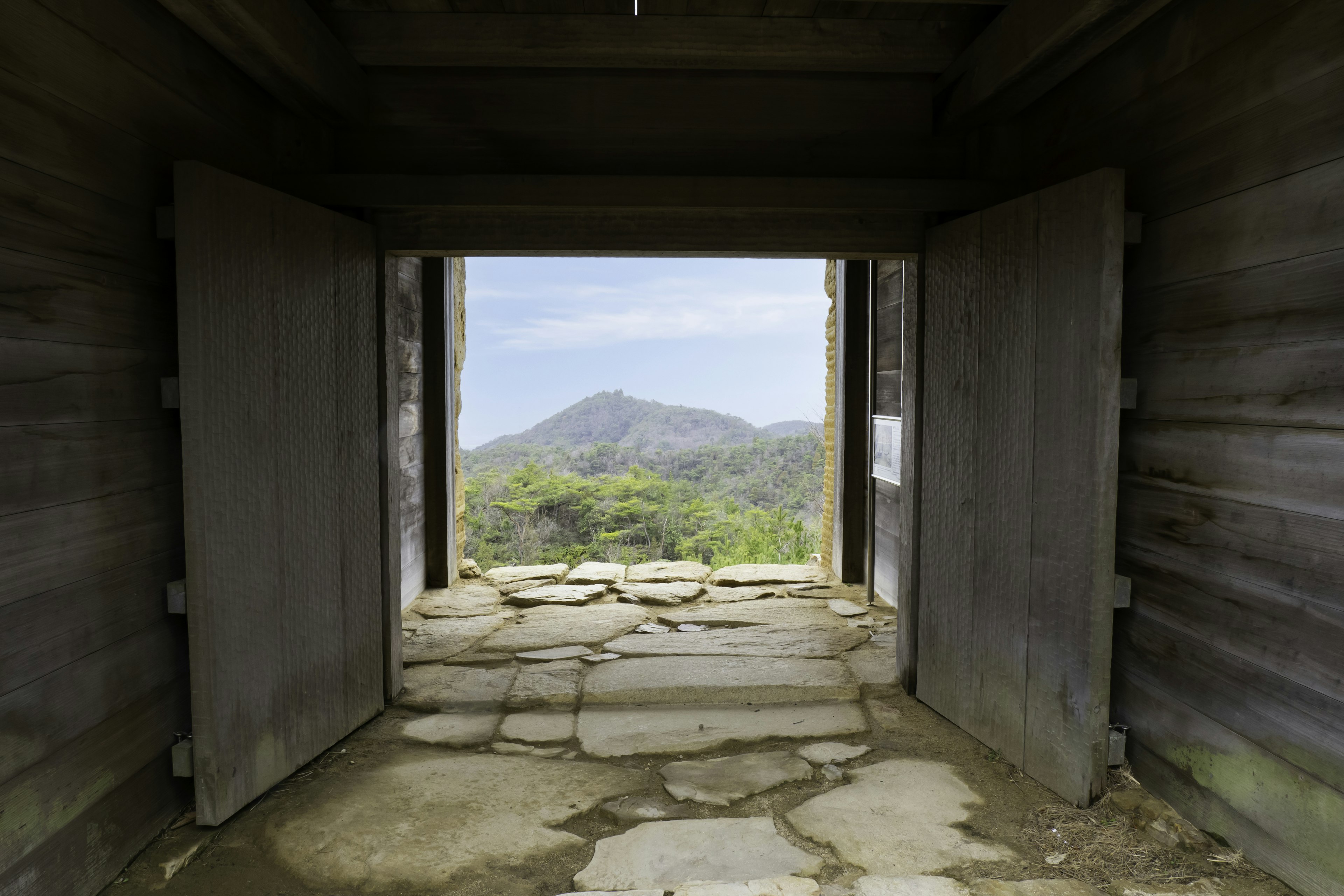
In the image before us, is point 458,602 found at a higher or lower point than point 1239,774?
lower

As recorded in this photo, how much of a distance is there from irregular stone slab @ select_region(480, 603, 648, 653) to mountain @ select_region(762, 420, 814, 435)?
22.2m

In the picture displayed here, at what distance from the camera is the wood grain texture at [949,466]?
279 cm

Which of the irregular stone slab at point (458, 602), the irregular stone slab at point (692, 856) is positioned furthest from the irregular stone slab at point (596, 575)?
the irregular stone slab at point (692, 856)

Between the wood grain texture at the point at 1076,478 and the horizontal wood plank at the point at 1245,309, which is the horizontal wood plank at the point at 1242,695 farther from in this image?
the horizontal wood plank at the point at 1245,309

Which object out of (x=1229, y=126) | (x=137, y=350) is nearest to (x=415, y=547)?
(x=137, y=350)

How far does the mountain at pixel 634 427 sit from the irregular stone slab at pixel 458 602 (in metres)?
21.2

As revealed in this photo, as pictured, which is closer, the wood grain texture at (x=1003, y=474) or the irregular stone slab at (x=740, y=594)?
the wood grain texture at (x=1003, y=474)

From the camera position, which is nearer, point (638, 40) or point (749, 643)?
point (638, 40)

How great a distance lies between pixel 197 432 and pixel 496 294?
123 ft

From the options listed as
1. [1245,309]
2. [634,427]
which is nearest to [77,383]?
[1245,309]

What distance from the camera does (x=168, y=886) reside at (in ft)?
6.38

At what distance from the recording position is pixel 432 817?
2297 millimetres

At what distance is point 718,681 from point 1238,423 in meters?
2.23

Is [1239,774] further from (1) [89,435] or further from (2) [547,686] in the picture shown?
(1) [89,435]
